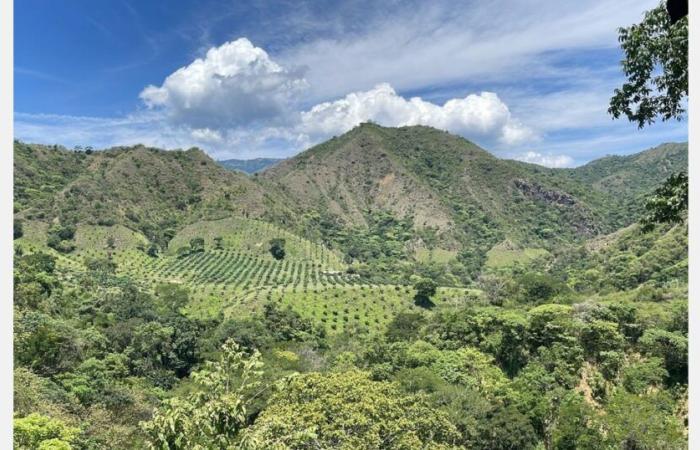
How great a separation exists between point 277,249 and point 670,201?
393 feet

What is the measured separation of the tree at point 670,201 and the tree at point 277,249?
387 ft

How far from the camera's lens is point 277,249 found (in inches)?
4875

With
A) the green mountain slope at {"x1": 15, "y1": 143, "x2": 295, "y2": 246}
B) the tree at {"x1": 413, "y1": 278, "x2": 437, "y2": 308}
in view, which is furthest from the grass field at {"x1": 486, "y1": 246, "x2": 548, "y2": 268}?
the tree at {"x1": 413, "y1": 278, "x2": 437, "y2": 308}

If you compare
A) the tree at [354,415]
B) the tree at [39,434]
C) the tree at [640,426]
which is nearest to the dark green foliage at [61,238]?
the tree at [39,434]

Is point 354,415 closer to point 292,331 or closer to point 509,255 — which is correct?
point 292,331

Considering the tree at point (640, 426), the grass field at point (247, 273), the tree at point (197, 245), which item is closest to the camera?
the tree at point (640, 426)

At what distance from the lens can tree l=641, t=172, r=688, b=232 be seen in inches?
250

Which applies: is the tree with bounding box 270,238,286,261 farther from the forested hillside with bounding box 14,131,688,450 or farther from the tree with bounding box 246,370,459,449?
the tree with bounding box 246,370,459,449

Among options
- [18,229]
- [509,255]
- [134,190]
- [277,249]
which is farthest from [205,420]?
[509,255]

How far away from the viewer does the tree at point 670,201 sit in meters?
6.36

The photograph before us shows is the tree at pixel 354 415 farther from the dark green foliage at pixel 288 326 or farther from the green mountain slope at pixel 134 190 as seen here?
the green mountain slope at pixel 134 190

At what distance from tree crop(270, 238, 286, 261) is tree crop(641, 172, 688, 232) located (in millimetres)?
118073

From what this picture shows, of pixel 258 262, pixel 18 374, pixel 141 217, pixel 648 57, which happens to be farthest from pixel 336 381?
pixel 141 217

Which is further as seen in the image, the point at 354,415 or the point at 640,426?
the point at 640,426
